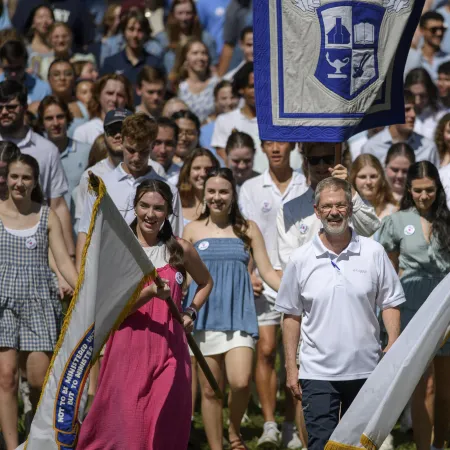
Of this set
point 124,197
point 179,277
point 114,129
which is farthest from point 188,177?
point 179,277

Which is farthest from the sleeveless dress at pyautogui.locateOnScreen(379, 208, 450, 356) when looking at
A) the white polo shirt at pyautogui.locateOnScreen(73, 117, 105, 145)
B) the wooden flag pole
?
the white polo shirt at pyautogui.locateOnScreen(73, 117, 105, 145)

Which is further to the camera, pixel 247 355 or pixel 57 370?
pixel 247 355

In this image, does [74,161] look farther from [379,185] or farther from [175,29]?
[175,29]

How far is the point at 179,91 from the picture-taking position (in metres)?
15.3

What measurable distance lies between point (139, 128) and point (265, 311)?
6.06ft

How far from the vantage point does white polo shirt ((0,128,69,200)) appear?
1147 centimetres

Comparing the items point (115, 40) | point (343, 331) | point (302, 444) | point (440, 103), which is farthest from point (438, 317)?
point (115, 40)

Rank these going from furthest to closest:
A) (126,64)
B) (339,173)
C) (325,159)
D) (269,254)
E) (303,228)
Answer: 1. (126,64)
2. (269,254)
3. (303,228)
4. (325,159)
5. (339,173)

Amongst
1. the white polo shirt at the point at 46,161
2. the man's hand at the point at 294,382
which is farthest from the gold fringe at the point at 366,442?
the white polo shirt at the point at 46,161

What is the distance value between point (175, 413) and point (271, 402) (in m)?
2.29

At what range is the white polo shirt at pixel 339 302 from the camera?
850cm

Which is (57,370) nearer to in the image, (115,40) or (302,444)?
(302,444)

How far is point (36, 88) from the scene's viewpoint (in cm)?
1476

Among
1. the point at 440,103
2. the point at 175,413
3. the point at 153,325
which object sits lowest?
the point at 175,413
